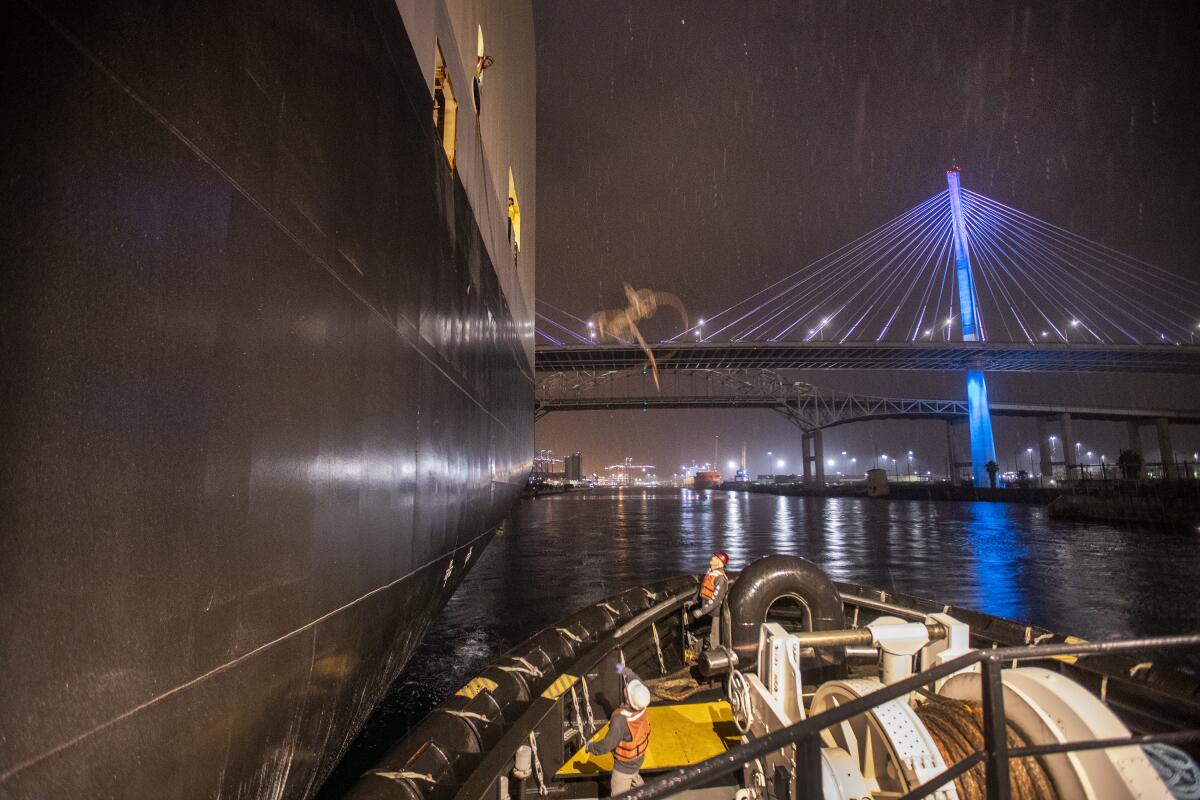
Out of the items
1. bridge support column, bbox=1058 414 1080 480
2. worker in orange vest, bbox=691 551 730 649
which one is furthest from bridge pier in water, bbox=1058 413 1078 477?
worker in orange vest, bbox=691 551 730 649

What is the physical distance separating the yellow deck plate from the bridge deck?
211 feet

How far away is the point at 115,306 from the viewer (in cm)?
226

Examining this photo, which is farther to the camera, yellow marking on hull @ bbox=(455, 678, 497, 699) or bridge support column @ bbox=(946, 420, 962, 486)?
bridge support column @ bbox=(946, 420, 962, 486)

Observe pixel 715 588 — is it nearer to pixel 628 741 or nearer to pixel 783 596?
pixel 783 596

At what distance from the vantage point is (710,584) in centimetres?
871

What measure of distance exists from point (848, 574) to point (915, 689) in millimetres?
20138

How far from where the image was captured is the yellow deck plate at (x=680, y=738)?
534cm

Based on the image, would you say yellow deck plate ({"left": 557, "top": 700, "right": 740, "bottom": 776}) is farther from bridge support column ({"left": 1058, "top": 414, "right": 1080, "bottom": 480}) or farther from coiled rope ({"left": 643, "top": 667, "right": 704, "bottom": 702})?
bridge support column ({"left": 1058, "top": 414, "right": 1080, "bottom": 480})

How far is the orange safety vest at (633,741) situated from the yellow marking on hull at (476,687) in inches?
Answer: 47.7

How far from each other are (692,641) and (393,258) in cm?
715

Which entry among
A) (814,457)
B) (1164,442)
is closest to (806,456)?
(814,457)

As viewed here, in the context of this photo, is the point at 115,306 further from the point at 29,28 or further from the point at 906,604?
the point at 906,604

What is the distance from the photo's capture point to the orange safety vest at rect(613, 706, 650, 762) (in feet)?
14.3

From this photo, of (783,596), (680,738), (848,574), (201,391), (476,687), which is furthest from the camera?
(848,574)
